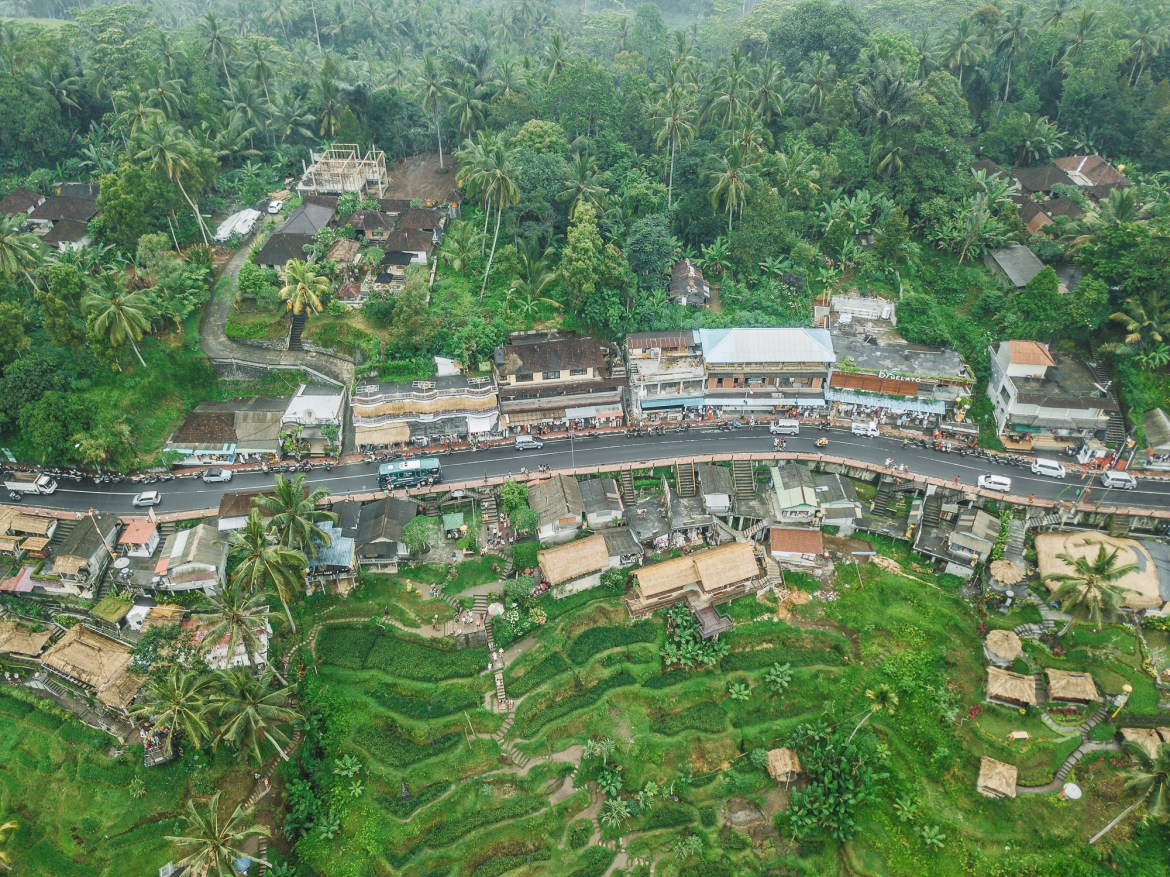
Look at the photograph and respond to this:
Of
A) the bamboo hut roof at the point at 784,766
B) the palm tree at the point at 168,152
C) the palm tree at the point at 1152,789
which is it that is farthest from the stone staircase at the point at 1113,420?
the palm tree at the point at 168,152

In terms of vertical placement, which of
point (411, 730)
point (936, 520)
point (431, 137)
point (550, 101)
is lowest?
point (411, 730)

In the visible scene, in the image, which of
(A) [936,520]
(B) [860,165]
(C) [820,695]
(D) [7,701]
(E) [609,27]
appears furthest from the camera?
(E) [609,27]

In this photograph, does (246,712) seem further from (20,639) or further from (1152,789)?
(1152,789)

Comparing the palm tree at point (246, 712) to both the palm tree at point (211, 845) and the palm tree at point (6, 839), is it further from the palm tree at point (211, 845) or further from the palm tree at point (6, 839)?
the palm tree at point (6, 839)

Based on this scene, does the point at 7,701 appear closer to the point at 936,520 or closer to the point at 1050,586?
the point at 936,520

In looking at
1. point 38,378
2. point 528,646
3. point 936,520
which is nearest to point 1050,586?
point 936,520

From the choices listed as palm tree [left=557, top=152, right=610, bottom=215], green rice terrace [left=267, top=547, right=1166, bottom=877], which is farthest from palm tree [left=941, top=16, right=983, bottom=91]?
green rice terrace [left=267, top=547, right=1166, bottom=877]

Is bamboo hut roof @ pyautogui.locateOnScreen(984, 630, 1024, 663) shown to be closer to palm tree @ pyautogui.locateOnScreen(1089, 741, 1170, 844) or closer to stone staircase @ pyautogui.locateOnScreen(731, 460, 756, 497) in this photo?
palm tree @ pyautogui.locateOnScreen(1089, 741, 1170, 844)

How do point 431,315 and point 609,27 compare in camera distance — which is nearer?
point 431,315
